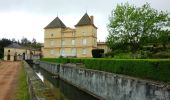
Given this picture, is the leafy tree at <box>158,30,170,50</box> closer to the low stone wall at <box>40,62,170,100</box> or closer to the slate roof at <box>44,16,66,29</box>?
the low stone wall at <box>40,62,170,100</box>

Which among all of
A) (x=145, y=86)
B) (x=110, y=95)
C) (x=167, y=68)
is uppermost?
(x=167, y=68)

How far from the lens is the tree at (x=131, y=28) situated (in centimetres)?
3953

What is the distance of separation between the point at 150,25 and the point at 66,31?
3569 centimetres

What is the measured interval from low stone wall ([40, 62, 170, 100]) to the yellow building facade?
3936 cm

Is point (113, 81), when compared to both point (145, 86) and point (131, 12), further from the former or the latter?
point (131, 12)

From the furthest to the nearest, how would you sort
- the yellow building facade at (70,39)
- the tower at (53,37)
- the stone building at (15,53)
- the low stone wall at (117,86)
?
the stone building at (15,53) < the tower at (53,37) < the yellow building facade at (70,39) < the low stone wall at (117,86)

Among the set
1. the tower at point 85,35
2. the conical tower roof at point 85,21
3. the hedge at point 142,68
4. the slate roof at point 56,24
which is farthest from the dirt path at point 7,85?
A: the slate roof at point 56,24

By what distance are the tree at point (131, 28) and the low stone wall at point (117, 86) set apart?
14.2 meters

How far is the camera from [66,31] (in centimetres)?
7238

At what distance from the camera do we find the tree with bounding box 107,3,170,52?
39531 millimetres

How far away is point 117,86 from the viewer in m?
15.7

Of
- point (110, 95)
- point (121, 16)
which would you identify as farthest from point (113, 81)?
point (121, 16)

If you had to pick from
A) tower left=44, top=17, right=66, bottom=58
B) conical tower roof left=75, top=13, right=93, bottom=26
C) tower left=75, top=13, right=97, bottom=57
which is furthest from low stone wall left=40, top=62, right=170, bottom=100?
tower left=44, top=17, right=66, bottom=58

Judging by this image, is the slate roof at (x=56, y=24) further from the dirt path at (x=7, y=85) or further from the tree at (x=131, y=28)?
the dirt path at (x=7, y=85)
